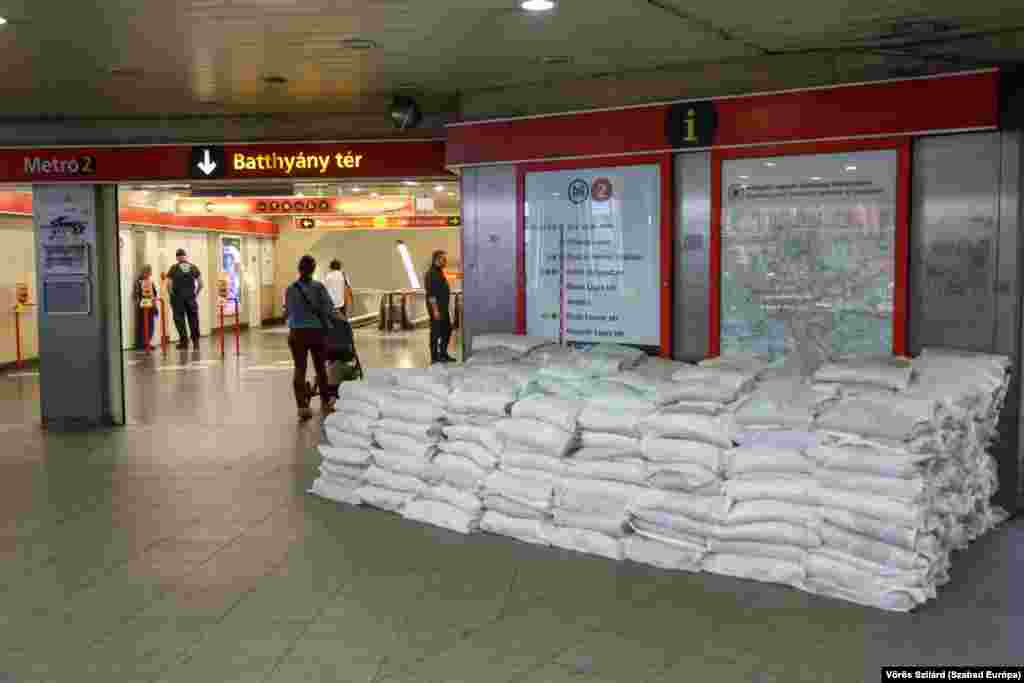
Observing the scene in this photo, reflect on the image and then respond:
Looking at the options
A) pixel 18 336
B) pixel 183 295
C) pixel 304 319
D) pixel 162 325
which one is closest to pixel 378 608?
pixel 304 319

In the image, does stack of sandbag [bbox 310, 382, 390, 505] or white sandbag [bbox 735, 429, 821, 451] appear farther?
stack of sandbag [bbox 310, 382, 390, 505]

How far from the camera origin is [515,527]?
6.25m

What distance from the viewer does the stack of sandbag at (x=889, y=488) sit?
16.4 ft

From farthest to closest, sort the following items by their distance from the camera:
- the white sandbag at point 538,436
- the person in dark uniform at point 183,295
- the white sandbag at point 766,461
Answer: the person in dark uniform at point 183,295 < the white sandbag at point 538,436 < the white sandbag at point 766,461

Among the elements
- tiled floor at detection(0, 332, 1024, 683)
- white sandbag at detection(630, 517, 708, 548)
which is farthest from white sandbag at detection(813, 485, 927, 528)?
white sandbag at detection(630, 517, 708, 548)

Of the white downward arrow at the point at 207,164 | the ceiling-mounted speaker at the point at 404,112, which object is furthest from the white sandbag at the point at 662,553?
the white downward arrow at the point at 207,164

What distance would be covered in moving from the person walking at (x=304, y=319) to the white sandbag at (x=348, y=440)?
3.78 m

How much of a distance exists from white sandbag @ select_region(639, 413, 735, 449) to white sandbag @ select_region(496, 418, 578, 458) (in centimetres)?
48

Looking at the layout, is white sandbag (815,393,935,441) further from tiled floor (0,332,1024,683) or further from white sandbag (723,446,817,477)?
tiled floor (0,332,1024,683)

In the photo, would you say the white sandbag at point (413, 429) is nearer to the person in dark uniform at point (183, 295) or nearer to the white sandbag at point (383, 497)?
the white sandbag at point (383, 497)

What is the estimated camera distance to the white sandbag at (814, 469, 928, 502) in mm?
4996

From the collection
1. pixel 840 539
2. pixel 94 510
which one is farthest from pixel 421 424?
pixel 840 539

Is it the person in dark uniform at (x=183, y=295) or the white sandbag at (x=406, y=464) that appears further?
the person in dark uniform at (x=183, y=295)

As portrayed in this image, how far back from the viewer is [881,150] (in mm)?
7121
